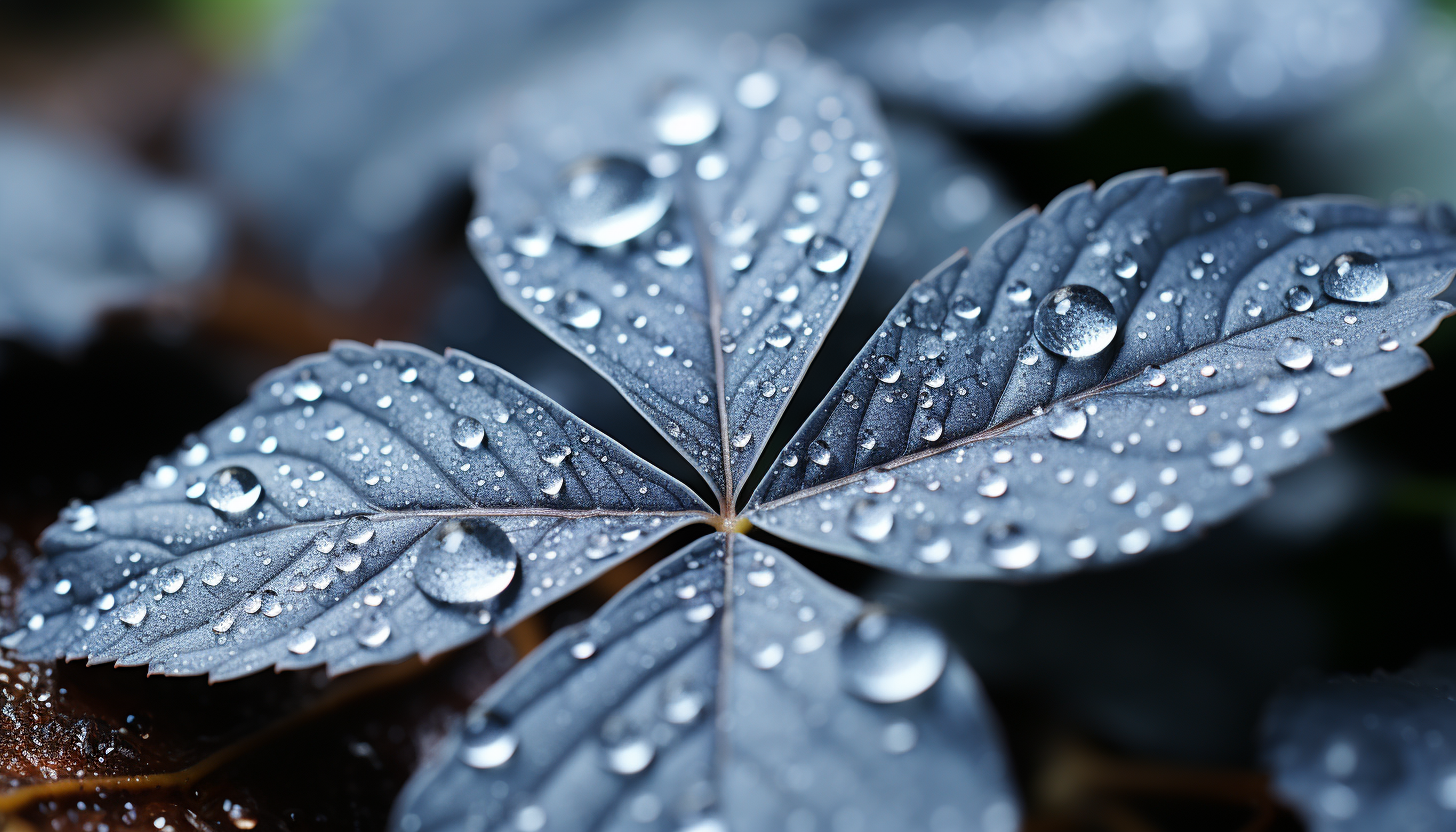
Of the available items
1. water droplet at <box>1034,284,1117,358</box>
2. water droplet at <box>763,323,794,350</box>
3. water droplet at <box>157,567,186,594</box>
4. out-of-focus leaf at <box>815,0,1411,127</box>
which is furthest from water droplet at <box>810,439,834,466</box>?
out-of-focus leaf at <box>815,0,1411,127</box>

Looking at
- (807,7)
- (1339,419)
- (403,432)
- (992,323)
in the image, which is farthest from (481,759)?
(807,7)

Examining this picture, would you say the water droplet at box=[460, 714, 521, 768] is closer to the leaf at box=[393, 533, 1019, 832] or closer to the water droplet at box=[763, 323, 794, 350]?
the leaf at box=[393, 533, 1019, 832]

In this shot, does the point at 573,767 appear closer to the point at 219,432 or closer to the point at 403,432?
the point at 403,432

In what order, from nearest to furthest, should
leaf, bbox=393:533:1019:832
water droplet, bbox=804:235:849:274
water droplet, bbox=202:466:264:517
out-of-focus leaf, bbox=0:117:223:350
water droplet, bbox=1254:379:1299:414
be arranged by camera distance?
leaf, bbox=393:533:1019:832, water droplet, bbox=1254:379:1299:414, water droplet, bbox=202:466:264:517, water droplet, bbox=804:235:849:274, out-of-focus leaf, bbox=0:117:223:350

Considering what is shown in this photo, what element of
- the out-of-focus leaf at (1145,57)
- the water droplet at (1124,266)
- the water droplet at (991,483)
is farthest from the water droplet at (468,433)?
the out-of-focus leaf at (1145,57)

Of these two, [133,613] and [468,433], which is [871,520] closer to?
[468,433]

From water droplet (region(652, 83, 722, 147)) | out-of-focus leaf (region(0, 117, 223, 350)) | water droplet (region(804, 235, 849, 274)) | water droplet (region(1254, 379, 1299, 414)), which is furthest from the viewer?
out-of-focus leaf (region(0, 117, 223, 350))

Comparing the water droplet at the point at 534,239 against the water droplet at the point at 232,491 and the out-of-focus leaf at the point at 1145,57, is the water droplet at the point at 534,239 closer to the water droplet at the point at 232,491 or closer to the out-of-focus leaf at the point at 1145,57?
the water droplet at the point at 232,491
